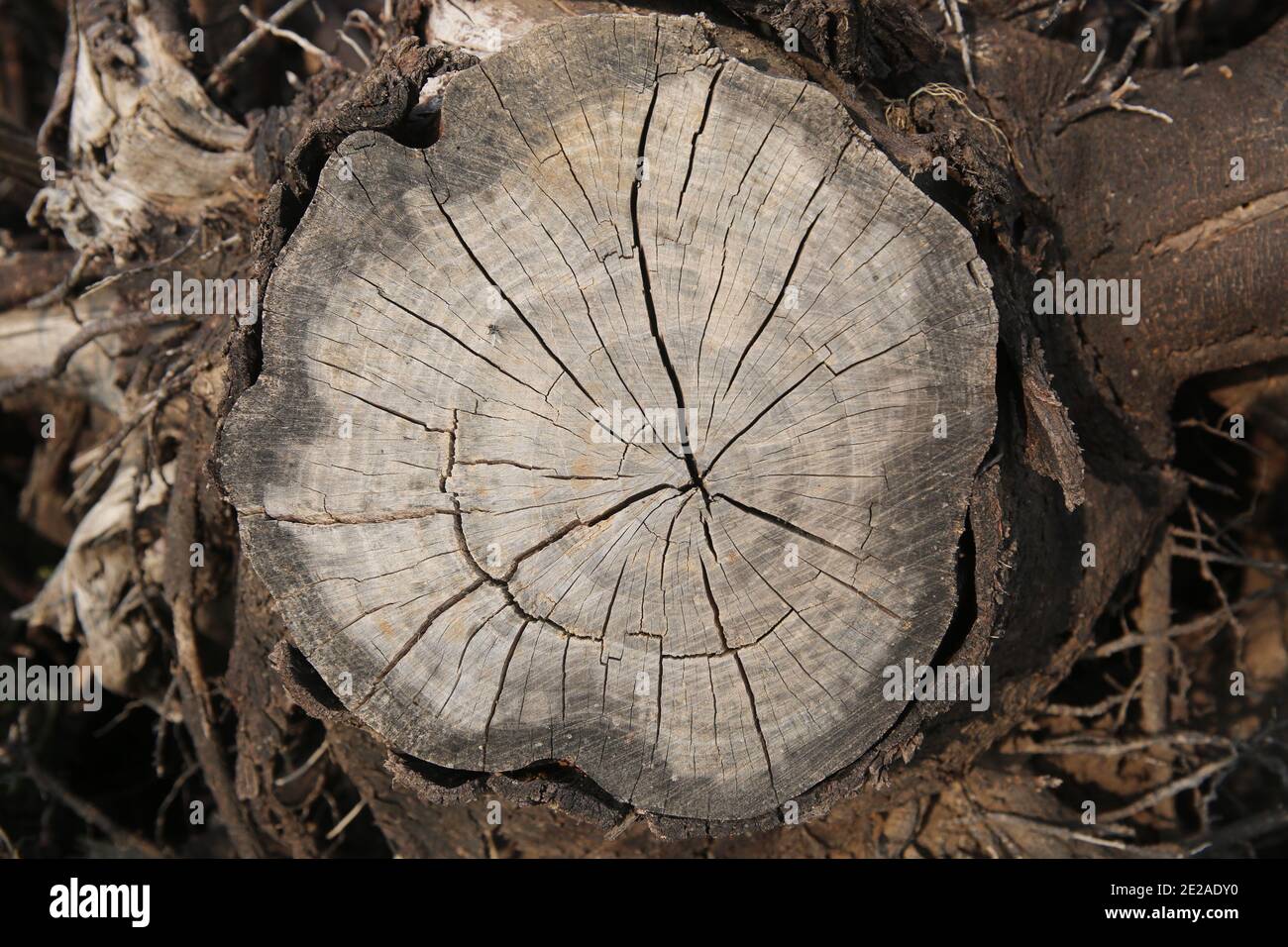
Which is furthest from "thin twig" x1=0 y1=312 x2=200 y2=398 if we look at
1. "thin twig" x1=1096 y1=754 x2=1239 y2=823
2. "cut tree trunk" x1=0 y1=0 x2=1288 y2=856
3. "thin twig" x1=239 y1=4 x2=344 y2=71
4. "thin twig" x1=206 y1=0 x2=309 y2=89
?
"thin twig" x1=1096 y1=754 x2=1239 y2=823

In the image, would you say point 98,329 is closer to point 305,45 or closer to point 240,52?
point 240,52

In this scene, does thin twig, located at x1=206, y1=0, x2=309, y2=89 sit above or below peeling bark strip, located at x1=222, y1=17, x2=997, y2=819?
above

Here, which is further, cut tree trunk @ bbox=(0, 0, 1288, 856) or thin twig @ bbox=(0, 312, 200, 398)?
thin twig @ bbox=(0, 312, 200, 398)

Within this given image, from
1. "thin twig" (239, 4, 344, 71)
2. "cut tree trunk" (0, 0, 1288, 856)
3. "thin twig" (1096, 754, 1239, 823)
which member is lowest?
"thin twig" (1096, 754, 1239, 823)

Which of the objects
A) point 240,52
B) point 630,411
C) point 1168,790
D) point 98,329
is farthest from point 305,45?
point 1168,790

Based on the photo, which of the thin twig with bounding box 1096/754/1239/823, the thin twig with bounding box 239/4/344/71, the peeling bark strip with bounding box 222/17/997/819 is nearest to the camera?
the peeling bark strip with bounding box 222/17/997/819

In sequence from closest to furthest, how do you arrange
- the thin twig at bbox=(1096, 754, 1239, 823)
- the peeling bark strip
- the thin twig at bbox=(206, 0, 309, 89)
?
1. the peeling bark strip
2. the thin twig at bbox=(1096, 754, 1239, 823)
3. the thin twig at bbox=(206, 0, 309, 89)

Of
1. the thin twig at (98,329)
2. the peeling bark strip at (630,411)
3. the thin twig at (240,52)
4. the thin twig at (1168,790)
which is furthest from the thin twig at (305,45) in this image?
the thin twig at (1168,790)

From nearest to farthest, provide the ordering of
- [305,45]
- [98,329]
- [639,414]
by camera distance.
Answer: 1. [639,414]
2. [305,45]
3. [98,329]

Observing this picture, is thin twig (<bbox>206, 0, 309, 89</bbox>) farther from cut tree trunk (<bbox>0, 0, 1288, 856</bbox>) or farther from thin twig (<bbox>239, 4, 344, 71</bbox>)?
cut tree trunk (<bbox>0, 0, 1288, 856</bbox>)
